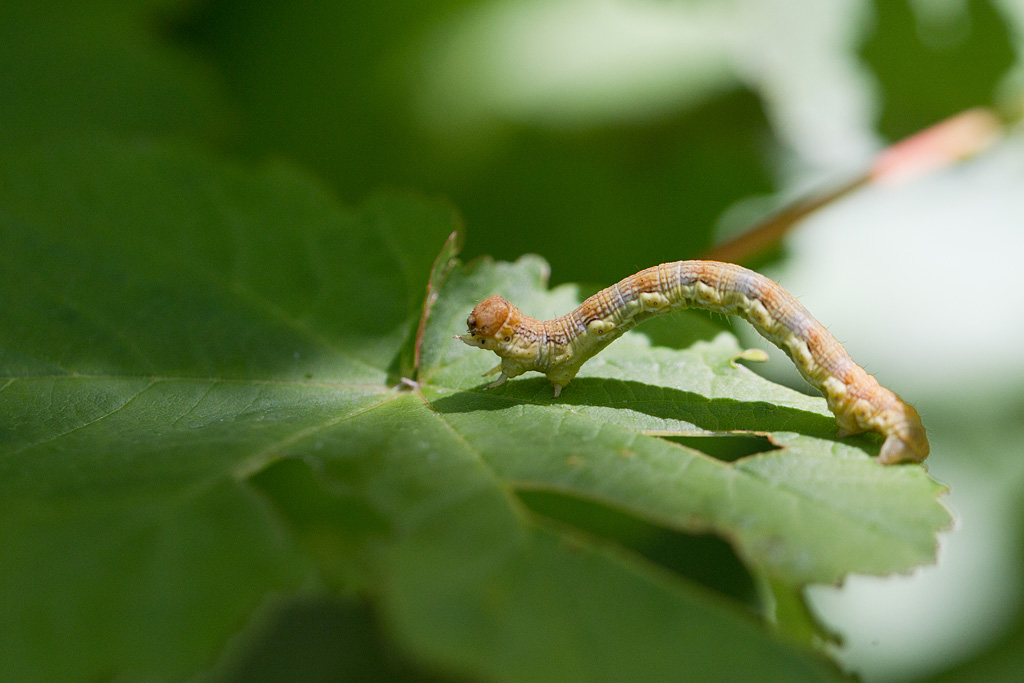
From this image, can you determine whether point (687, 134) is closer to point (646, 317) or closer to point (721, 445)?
point (646, 317)

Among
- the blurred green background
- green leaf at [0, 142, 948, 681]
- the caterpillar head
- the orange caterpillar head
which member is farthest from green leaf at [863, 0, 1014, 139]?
the orange caterpillar head

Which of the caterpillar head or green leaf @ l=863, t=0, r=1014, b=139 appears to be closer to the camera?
the caterpillar head

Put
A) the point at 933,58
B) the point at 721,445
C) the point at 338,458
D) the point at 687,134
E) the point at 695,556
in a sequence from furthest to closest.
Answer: the point at 687,134
the point at 933,58
the point at 695,556
the point at 721,445
the point at 338,458

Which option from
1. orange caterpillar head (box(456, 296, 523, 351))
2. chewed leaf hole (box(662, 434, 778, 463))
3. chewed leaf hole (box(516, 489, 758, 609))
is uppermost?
orange caterpillar head (box(456, 296, 523, 351))

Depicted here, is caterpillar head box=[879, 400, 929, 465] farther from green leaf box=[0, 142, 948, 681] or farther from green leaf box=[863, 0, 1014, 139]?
green leaf box=[863, 0, 1014, 139]

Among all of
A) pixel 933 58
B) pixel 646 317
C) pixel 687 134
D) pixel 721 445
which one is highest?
pixel 933 58

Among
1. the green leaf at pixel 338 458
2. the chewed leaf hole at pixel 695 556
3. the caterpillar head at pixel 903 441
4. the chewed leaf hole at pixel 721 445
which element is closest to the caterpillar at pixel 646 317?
the green leaf at pixel 338 458

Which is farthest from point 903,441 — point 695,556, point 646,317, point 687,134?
point 687,134

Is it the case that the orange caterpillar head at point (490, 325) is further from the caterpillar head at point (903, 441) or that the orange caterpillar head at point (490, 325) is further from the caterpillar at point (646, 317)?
the caterpillar head at point (903, 441)
